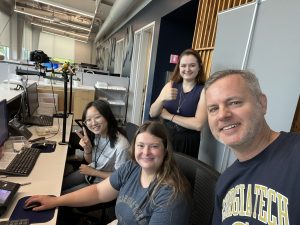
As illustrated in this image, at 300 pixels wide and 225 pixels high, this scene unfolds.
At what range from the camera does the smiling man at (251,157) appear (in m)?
0.70

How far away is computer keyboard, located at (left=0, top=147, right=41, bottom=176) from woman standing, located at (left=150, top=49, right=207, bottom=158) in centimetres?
95

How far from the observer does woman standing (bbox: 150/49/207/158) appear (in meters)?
1.68

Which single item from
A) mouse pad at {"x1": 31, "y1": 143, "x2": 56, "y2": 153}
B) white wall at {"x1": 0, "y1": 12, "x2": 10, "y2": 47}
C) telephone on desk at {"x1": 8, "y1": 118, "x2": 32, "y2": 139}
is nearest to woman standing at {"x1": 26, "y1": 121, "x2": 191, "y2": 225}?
mouse pad at {"x1": 31, "y1": 143, "x2": 56, "y2": 153}

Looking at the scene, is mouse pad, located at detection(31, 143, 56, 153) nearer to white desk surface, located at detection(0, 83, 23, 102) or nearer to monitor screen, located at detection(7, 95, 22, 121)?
white desk surface, located at detection(0, 83, 23, 102)

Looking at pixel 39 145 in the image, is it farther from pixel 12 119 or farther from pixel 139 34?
pixel 139 34

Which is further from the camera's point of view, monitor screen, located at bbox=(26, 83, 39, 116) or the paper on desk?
monitor screen, located at bbox=(26, 83, 39, 116)

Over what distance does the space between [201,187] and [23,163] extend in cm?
121

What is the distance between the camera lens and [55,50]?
621 inches

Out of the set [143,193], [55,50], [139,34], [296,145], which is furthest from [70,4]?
[55,50]

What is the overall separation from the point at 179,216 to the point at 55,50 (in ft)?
55.2

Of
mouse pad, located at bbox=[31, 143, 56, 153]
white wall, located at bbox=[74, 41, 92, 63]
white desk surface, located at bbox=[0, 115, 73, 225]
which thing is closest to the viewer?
white desk surface, located at bbox=[0, 115, 73, 225]

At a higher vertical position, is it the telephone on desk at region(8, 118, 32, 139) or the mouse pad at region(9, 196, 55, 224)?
the telephone on desk at region(8, 118, 32, 139)

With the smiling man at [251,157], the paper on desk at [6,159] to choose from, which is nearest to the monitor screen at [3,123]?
the paper on desk at [6,159]

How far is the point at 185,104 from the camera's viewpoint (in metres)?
1.73
